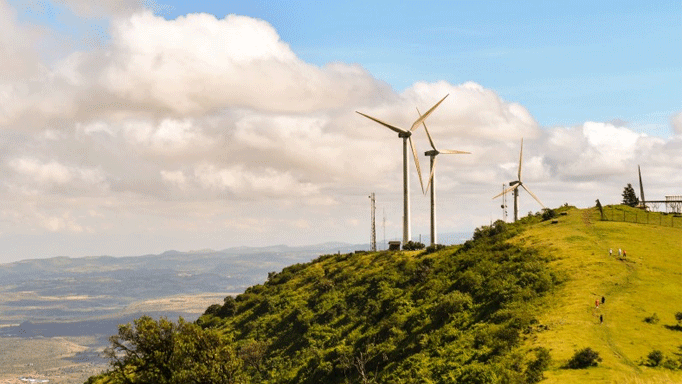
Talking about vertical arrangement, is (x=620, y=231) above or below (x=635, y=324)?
above

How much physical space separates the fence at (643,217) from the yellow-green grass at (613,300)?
1218 cm

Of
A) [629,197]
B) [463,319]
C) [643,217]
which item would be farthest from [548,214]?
[463,319]

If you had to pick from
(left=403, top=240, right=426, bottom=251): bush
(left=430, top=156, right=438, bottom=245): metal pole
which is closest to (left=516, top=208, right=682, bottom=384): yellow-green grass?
(left=430, top=156, right=438, bottom=245): metal pole

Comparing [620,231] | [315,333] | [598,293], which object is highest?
[620,231]

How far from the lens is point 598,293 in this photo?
88.3 m

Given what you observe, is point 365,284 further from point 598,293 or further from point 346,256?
point 598,293

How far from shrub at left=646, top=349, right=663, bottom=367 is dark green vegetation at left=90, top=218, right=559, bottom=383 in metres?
10.2

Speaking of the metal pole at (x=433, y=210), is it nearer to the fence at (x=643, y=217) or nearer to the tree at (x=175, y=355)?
the fence at (x=643, y=217)

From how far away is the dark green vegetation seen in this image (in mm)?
72000

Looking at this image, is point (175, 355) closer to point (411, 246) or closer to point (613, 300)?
point (613, 300)

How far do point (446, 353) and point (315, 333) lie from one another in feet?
133

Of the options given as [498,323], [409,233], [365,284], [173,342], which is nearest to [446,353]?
[498,323]

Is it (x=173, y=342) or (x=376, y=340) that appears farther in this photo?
(x=376, y=340)

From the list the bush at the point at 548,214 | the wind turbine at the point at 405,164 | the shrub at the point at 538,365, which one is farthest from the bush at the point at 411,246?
the shrub at the point at 538,365
